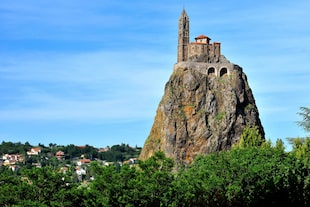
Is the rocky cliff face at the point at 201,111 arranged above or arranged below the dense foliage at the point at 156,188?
Answer: above

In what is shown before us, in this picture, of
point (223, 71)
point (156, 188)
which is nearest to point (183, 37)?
A: point (223, 71)

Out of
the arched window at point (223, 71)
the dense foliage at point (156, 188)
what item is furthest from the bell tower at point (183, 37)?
the dense foliage at point (156, 188)

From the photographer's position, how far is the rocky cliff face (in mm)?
125875

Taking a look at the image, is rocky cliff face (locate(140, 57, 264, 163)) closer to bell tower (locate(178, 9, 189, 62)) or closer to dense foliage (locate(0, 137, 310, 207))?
bell tower (locate(178, 9, 189, 62))

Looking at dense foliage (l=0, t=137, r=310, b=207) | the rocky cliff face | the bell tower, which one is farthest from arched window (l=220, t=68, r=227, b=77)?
dense foliage (l=0, t=137, r=310, b=207)

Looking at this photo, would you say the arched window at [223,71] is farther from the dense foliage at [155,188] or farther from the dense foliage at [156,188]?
the dense foliage at [155,188]

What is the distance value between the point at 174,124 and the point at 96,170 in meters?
78.7

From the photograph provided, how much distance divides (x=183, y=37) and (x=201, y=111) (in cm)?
1655

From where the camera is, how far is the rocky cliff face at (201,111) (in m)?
126

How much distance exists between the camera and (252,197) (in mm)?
46156

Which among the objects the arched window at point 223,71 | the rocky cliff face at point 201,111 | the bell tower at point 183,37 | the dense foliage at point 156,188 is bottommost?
the dense foliage at point 156,188

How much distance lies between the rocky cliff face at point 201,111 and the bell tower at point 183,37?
2434mm

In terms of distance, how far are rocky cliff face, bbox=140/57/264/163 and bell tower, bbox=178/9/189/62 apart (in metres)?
2.43

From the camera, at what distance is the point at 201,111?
127 metres
